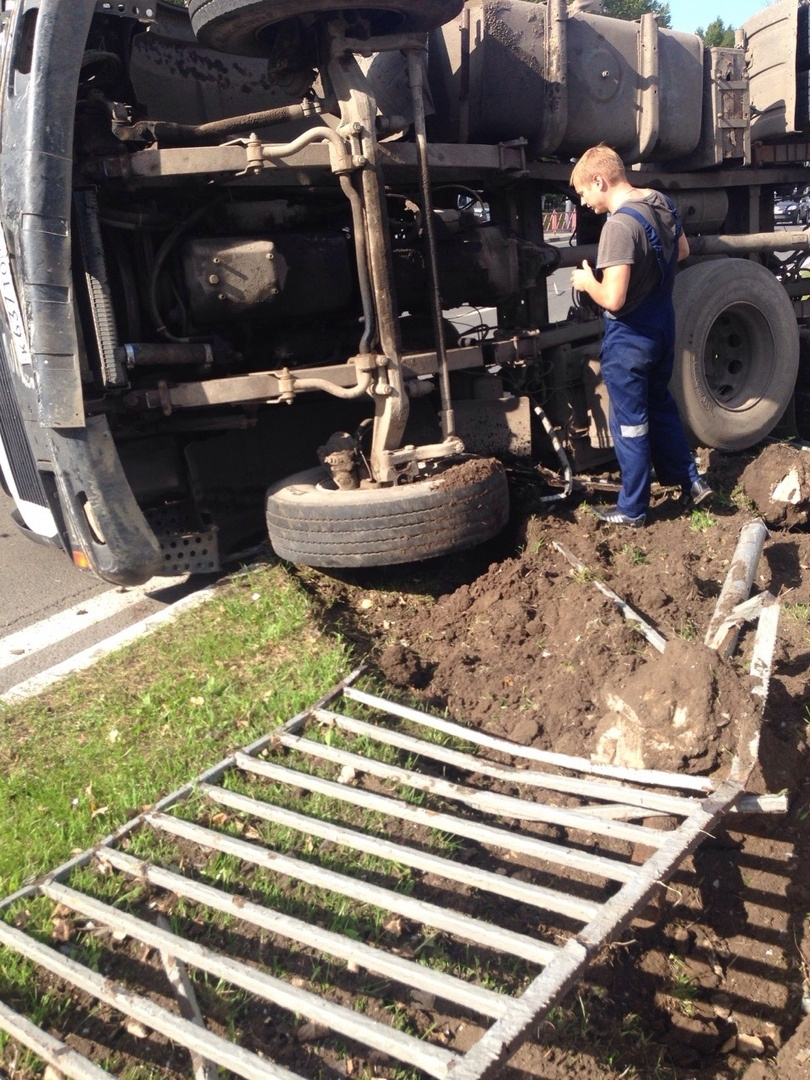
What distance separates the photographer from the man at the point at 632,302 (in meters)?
4.37

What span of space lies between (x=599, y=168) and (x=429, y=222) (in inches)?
36.4

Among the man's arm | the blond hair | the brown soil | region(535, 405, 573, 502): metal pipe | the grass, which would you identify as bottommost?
the brown soil

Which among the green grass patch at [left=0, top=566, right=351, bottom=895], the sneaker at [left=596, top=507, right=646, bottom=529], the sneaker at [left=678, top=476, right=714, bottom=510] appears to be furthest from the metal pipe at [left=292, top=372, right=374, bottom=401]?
the sneaker at [left=678, top=476, right=714, bottom=510]

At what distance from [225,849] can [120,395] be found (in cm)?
210

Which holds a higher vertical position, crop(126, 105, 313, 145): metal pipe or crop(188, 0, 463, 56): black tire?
crop(188, 0, 463, 56): black tire

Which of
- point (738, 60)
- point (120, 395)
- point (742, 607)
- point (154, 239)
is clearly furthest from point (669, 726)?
point (738, 60)

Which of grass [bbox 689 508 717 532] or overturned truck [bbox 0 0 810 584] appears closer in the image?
overturned truck [bbox 0 0 810 584]

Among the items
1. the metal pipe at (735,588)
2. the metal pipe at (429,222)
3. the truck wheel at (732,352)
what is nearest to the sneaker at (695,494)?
the metal pipe at (735,588)

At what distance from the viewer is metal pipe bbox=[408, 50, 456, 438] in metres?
4.18

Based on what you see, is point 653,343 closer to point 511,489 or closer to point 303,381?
point 511,489

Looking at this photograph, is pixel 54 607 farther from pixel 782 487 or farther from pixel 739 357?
pixel 739 357

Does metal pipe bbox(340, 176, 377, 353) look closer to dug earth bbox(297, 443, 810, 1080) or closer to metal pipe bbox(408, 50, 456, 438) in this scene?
metal pipe bbox(408, 50, 456, 438)

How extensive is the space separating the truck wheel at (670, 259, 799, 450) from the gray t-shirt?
0.98 m

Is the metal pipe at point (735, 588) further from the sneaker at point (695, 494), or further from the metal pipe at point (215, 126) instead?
the metal pipe at point (215, 126)
